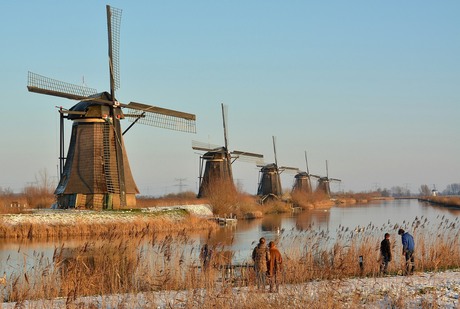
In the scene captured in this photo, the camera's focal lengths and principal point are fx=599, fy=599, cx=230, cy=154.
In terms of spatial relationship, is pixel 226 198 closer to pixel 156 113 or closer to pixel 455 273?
pixel 156 113

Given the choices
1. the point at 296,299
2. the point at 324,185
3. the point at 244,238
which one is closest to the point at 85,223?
the point at 244,238

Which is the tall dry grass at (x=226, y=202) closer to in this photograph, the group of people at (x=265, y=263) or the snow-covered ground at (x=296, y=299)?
the group of people at (x=265, y=263)

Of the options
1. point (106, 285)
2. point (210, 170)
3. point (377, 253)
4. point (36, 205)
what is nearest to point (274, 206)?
point (210, 170)

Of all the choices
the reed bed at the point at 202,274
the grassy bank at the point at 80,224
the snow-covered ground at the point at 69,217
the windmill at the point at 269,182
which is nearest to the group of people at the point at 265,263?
the reed bed at the point at 202,274

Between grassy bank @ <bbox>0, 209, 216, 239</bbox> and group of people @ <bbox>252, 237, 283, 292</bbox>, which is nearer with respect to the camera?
group of people @ <bbox>252, 237, 283, 292</bbox>

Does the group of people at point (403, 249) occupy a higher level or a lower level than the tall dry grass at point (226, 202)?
lower

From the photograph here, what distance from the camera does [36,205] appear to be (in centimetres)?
3712

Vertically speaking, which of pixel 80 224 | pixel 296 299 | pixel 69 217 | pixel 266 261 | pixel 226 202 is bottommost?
pixel 296 299

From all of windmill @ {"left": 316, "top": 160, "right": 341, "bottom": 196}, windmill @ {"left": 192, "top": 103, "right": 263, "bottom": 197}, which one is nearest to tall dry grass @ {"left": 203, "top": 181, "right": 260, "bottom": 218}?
windmill @ {"left": 192, "top": 103, "right": 263, "bottom": 197}

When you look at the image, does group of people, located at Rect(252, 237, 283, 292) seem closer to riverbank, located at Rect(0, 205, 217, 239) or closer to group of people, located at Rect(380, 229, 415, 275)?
group of people, located at Rect(380, 229, 415, 275)

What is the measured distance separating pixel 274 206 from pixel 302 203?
949 centimetres

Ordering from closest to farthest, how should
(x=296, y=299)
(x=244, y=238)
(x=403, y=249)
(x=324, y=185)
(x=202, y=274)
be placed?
(x=296, y=299)
(x=202, y=274)
(x=403, y=249)
(x=244, y=238)
(x=324, y=185)

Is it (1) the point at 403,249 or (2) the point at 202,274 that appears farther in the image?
(1) the point at 403,249

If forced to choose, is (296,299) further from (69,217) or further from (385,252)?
(69,217)
